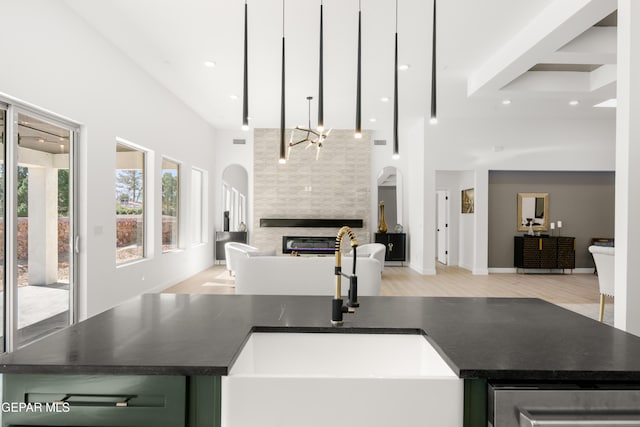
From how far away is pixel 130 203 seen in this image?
215 inches

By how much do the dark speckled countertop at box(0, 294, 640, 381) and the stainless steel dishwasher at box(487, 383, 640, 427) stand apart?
0.11ft

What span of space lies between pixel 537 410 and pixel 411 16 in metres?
3.74

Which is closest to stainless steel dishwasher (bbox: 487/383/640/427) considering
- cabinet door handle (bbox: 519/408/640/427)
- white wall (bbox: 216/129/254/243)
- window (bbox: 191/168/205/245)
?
cabinet door handle (bbox: 519/408/640/427)

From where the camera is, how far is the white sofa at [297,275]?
13.8ft

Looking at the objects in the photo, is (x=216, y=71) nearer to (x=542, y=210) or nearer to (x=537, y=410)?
(x=537, y=410)

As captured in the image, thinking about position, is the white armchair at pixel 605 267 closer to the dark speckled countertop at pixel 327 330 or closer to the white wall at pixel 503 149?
the dark speckled countertop at pixel 327 330

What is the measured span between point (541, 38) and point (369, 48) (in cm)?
177

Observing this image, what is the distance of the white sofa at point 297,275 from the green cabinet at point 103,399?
3.06m

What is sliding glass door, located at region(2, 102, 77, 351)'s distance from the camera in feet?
10.5

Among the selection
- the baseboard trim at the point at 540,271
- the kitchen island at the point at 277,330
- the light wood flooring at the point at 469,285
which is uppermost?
the kitchen island at the point at 277,330

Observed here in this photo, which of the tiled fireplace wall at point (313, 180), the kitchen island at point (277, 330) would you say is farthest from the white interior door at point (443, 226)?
the kitchen island at point (277, 330)

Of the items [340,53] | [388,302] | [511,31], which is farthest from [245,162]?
[388,302]

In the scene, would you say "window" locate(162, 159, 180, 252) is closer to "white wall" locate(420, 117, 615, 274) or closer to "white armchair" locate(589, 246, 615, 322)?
"white wall" locate(420, 117, 615, 274)

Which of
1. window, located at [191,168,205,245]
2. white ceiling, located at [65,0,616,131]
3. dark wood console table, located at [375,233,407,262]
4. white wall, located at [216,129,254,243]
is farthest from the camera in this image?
white wall, located at [216,129,254,243]
